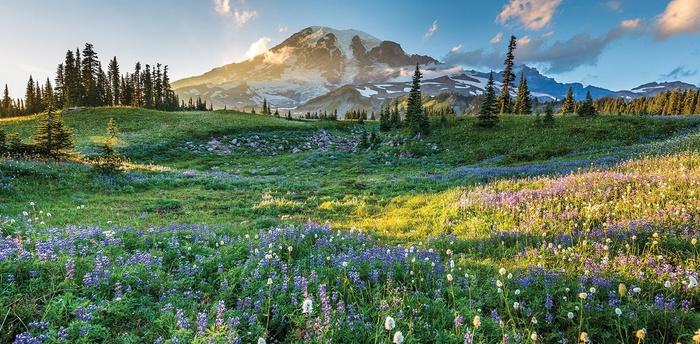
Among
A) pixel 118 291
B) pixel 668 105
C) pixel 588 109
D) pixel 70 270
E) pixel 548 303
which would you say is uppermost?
pixel 668 105

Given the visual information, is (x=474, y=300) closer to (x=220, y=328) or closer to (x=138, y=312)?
(x=220, y=328)

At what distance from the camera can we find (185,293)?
17.5 ft

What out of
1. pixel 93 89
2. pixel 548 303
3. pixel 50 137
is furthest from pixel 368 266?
pixel 93 89

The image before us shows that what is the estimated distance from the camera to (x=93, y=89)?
9712cm

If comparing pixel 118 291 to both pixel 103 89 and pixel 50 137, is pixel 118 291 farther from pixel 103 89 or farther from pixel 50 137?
pixel 103 89

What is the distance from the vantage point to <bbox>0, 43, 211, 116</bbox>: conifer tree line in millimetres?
95438

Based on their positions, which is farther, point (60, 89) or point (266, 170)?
point (60, 89)

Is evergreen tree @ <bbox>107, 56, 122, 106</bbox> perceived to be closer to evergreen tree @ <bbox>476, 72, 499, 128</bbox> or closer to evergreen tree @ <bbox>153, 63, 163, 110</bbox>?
evergreen tree @ <bbox>153, 63, 163, 110</bbox>

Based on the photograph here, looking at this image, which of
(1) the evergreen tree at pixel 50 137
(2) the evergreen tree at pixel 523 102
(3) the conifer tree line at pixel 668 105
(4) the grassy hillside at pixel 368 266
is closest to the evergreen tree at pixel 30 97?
(1) the evergreen tree at pixel 50 137

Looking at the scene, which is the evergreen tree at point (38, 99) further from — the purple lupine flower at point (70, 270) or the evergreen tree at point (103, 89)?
the purple lupine flower at point (70, 270)

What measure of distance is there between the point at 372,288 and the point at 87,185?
17882 mm

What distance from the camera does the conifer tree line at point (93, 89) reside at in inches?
3757

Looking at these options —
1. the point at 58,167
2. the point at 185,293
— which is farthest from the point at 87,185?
the point at 185,293

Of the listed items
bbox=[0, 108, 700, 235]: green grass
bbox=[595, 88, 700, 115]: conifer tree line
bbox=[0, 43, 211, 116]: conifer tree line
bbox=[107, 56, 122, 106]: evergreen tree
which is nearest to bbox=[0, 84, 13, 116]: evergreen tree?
bbox=[0, 43, 211, 116]: conifer tree line
